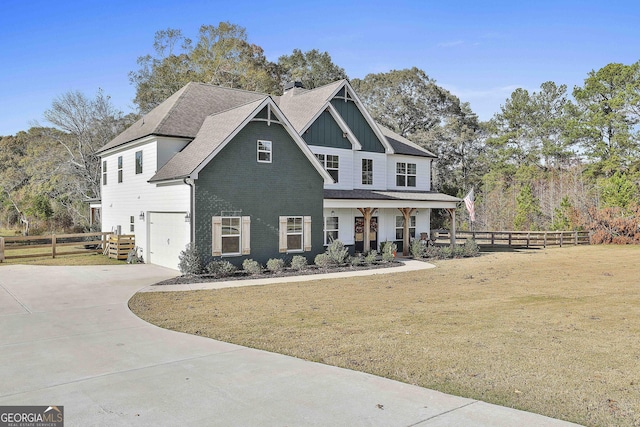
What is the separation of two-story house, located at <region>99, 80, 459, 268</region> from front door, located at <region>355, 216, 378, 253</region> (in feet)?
0.18

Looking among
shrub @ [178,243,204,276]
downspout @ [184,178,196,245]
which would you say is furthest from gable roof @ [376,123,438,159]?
shrub @ [178,243,204,276]

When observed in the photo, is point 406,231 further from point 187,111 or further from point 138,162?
point 138,162

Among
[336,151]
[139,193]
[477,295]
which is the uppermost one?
[336,151]

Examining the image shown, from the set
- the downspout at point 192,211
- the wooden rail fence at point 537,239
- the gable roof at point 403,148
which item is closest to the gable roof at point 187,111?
the downspout at point 192,211

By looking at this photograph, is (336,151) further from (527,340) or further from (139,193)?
(527,340)

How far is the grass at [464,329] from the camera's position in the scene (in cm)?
570

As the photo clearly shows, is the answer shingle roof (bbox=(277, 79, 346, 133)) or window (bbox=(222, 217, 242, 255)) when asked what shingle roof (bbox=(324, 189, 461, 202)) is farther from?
window (bbox=(222, 217, 242, 255))

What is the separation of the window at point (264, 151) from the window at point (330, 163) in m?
4.51

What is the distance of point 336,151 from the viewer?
23.6 metres

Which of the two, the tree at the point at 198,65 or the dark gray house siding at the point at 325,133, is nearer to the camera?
the dark gray house siding at the point at 325,133

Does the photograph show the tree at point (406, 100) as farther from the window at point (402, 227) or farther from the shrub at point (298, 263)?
the shrub at point (298, 263)

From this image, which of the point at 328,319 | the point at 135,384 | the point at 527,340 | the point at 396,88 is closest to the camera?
the point at 135,384

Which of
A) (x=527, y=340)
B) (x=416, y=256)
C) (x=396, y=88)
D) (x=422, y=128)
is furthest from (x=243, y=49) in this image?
(x=527, y=340)

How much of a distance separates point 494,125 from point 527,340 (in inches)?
1901
